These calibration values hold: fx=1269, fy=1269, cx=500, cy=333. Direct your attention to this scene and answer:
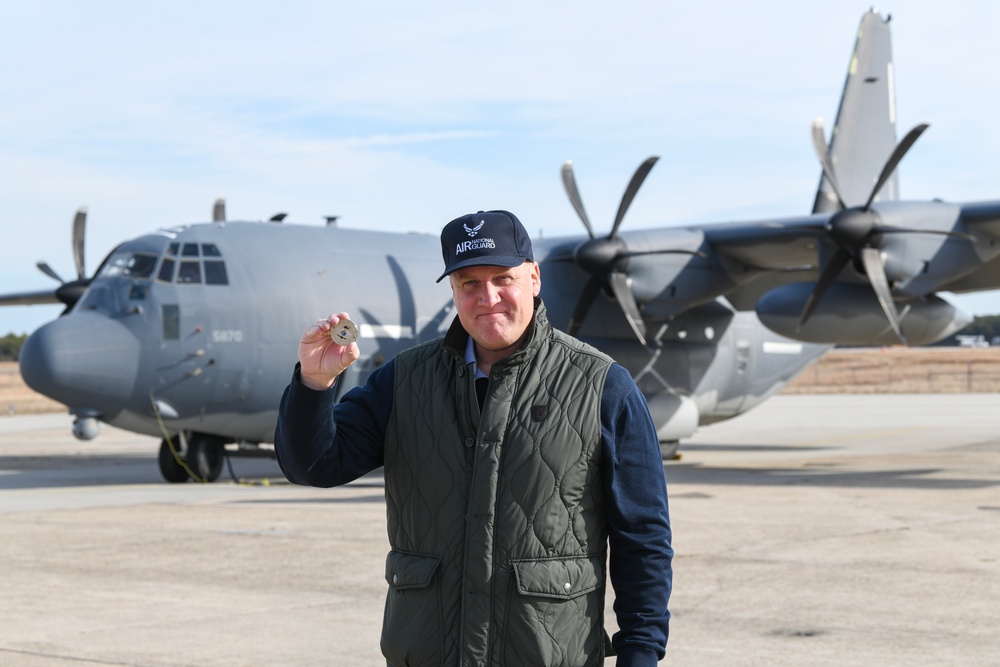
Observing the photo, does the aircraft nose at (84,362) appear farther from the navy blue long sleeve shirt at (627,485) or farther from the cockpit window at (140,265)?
the navy blue long sleeve shirt at (627,485)

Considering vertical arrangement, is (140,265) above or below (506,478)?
below

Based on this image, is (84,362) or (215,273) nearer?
(84,362)

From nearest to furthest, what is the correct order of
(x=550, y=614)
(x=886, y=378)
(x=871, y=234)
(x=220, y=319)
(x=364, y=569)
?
(x=550, y=614)
(x=364, y=569)
(x=220, y=319)
(x=871, y=234)
(x=886, y=378)

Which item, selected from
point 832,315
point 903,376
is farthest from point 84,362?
point 903,376

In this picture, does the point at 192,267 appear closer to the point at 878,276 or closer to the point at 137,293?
the point at 137,293

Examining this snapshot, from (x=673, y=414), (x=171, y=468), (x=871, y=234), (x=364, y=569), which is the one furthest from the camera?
(x=673, y=414)

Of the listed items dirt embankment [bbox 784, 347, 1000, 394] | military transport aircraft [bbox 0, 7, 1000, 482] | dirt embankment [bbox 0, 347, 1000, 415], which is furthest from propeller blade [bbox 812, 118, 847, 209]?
dirt embankment [bbox 784, 347, 1000, 394]

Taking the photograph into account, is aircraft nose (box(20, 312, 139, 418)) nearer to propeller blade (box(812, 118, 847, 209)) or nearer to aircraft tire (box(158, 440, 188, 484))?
aircraft tire (box(158, 440, 188, 484))

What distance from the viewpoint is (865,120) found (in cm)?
2327

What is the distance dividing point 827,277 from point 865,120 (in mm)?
6408

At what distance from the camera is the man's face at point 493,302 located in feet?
10.5

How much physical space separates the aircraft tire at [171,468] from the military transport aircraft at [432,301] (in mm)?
38

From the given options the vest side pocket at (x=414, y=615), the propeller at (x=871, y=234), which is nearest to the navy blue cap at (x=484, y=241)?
the vest side pocket at (x=414, y=615)

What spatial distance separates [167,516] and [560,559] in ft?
35.7
